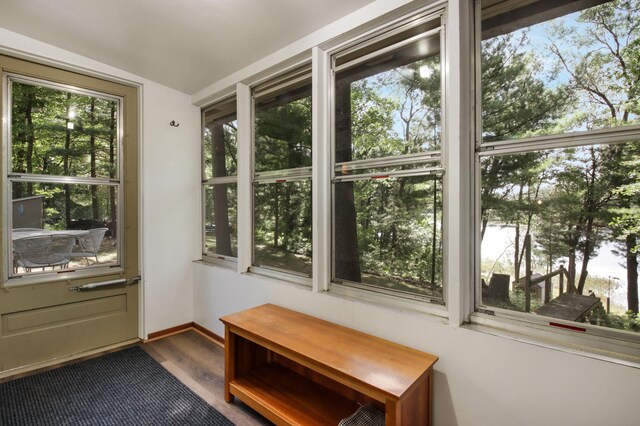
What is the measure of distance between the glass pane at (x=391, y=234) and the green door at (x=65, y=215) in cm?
219

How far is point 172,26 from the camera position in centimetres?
220

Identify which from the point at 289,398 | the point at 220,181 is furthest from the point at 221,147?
the point at 289,398

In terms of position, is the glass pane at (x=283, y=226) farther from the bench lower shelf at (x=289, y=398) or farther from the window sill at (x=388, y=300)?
the bench lower shelf at (x=289, y=398)

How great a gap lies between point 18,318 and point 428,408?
3114mm

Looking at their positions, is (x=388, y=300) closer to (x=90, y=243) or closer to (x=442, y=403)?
(x=442, y=403)

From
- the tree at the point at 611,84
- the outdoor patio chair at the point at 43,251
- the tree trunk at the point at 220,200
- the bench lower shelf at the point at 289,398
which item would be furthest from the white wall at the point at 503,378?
the outdoor patio chair at the point at 43,251

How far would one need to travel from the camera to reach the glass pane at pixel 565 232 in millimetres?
1256

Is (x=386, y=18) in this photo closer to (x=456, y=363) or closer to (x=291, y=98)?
(x=291, y=98)

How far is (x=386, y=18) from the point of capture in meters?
1.84

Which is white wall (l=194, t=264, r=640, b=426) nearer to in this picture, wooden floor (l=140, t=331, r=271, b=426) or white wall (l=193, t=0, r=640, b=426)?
white wall (l=193, t=0, r=640, b=426)

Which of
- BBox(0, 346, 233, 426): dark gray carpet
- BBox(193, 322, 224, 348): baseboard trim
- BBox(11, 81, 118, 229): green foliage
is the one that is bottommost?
BBox(0, 346, 233, 426): dark gray carpet

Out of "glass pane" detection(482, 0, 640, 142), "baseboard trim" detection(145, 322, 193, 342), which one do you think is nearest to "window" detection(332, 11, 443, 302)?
"glass pane" detection(482, 0, 640, 142)

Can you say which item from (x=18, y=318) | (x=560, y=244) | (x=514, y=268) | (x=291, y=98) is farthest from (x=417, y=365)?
(x=18, y=318)

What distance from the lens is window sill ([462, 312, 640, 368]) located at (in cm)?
122
